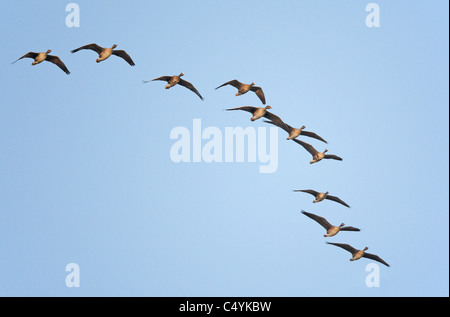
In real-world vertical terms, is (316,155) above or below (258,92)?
below

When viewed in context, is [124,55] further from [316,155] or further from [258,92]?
[316,155]

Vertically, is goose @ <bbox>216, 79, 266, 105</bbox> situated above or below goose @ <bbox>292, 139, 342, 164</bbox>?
above

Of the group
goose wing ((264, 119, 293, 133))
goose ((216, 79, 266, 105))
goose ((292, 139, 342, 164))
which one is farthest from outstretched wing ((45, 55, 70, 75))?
goose ((292, 139, 342, 164))

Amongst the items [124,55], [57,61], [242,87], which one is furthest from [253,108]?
[57,61]

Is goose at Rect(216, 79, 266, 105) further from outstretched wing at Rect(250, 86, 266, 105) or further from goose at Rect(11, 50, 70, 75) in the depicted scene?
goose at Rect(11, 50, 70, 75)

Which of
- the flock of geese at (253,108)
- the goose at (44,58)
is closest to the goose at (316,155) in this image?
the flock of geese at (253,108)

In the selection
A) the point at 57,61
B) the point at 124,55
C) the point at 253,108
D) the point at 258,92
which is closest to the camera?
the point at 253,108

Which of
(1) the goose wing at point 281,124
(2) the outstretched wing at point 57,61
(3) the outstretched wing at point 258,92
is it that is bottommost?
(1) the goose wing at point 281,124

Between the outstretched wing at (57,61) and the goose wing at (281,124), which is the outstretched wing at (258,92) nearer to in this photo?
the goose wing at (281,124)

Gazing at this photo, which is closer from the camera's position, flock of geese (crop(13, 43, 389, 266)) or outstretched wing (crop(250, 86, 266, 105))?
flock of geese (crop(13, 43, 389, 266))

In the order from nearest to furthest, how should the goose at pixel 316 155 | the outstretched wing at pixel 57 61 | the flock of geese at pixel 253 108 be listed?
the flock of geese at pixel 253 108 → the goose at pixel 316 155 → the outstretched wing at pixel 57 61
